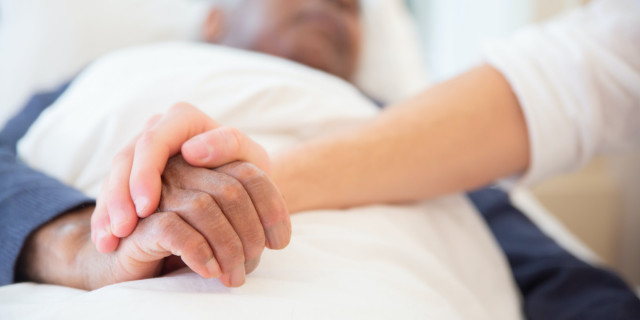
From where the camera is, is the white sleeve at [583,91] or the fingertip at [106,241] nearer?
the fingertip at [106,241]

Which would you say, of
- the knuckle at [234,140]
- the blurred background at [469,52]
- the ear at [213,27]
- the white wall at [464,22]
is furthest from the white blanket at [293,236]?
the white wall at [464,22]

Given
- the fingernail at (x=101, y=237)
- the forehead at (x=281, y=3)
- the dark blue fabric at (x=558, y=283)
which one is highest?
the fingernail at (x=101, y=237)

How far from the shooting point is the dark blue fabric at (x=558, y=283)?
0.61 metres

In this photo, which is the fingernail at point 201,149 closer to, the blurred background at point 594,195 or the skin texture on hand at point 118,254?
the skin texture on hand at point 118,254

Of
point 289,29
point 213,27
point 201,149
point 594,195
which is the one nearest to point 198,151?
point 201,149

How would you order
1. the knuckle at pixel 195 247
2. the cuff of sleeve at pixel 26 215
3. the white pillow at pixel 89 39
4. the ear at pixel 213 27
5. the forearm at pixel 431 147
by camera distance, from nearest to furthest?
the knuckle at pixel 195 247 < the cuff of sleeve at pixel 26 215 < the forearm at pixel 431 147 < the white pillow at pixel 89 39 < the ear at pixel 213 27

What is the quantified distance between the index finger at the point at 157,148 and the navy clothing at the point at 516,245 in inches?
4.3

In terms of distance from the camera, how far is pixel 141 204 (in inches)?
14.4

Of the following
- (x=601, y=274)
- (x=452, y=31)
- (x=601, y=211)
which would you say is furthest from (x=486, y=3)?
(x=601, y=274)

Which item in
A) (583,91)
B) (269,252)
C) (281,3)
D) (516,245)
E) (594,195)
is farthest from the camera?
(594,195)

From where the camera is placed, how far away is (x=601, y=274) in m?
0.67

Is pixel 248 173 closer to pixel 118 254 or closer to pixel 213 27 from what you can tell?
pixel 118 254

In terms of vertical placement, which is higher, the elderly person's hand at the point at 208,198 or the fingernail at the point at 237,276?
the elderly person's hand at the point at 208,198

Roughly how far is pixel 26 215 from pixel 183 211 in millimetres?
197
